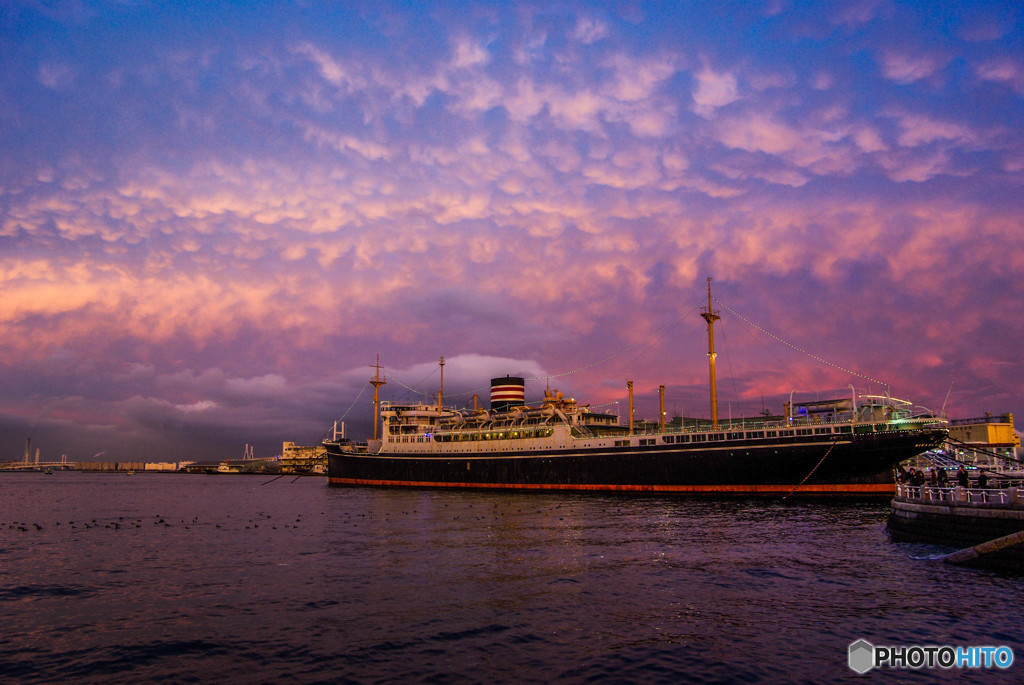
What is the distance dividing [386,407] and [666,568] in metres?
88.0

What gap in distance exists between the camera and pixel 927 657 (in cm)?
1380

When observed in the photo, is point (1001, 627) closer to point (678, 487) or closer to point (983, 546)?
point (983, 546)

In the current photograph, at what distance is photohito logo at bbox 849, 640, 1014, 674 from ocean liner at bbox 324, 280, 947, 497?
41.2 meters

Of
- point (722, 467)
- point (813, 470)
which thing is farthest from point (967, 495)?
point (722, 467)

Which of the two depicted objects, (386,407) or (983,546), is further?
(386,407)

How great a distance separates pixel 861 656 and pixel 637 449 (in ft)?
178

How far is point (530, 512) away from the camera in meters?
48.9

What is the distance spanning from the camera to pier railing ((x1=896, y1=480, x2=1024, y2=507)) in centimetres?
2188

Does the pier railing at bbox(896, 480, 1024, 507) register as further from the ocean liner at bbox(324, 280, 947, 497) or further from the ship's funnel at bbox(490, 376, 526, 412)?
the ship's funnel at bbox(490, 376, 526, 412)

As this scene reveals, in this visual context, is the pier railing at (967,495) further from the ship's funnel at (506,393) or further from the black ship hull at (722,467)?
the ship's funnel at (506,393)

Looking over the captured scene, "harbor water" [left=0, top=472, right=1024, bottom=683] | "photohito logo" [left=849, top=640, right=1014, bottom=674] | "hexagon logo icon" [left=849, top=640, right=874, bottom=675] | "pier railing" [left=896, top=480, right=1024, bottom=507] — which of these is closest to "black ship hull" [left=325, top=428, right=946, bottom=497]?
"harbor water" [left=0, top=472, right=1024, bottom=683]

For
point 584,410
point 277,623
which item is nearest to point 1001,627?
point 277,623

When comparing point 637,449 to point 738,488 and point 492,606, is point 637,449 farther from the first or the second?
point 492,606

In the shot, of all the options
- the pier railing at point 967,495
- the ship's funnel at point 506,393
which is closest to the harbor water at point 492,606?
the pier railing at point 967,495
